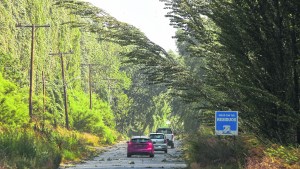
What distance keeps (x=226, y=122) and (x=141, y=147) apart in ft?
67.5

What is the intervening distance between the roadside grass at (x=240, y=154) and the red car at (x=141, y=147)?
10342 millimetres

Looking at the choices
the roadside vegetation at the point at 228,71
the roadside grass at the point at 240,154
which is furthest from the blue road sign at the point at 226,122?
the roadside grass at the point at 240,154

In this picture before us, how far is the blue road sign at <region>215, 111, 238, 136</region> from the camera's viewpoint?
55.0ft

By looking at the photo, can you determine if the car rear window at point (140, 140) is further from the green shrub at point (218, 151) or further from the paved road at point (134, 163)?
the green shrub at point (218, 151)

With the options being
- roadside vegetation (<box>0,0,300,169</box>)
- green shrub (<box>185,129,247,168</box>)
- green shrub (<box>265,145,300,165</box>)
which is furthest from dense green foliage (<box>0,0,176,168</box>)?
green shrub (<box>265,145,300,165</box>)

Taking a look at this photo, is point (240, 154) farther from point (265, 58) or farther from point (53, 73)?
point (53, 73)

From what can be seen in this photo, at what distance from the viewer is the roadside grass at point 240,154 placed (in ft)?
43.9

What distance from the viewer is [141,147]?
3694cm

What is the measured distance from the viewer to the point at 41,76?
4438 centimetres

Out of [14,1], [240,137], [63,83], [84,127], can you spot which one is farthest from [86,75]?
[240,137]

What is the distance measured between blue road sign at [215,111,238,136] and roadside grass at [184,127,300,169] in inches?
23.2

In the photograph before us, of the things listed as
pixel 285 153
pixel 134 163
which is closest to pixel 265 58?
pixel 285 153

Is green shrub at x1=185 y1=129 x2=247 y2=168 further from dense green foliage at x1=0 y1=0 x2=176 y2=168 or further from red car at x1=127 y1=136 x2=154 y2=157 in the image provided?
red car at x1=127 y1=136 x2=154 y2=157

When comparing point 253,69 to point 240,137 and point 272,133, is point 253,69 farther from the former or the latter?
point 240,137
